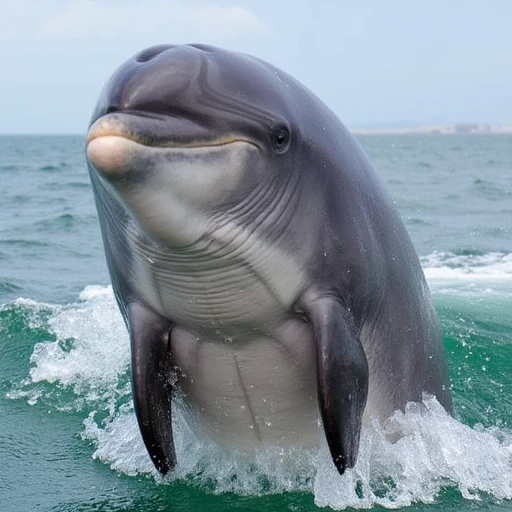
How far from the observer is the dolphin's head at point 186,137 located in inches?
189

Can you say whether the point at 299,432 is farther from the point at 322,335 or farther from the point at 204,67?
the point at 204,67

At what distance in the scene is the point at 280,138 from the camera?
5711 mm

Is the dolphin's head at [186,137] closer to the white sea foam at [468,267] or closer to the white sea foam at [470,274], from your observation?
the white sea foam at [470,274]

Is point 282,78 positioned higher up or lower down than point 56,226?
higher up

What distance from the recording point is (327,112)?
6.69 metres

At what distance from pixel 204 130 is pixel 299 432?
8.84 feet

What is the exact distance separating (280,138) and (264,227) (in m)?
0.52

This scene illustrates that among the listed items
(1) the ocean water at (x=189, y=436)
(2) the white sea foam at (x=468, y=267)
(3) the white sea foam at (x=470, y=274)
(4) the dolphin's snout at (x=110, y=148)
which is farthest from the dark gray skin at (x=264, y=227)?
(2) the white sea foam at (x=468, y=267)

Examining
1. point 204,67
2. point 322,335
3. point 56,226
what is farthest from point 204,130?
point 56,226

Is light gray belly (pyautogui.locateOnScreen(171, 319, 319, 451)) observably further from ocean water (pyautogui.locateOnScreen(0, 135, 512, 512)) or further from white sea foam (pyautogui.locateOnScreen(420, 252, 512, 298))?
white sea foam (pyautogui.locateOnScreen(420, 252, 512, 298))

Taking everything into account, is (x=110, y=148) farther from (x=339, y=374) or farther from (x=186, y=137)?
(x=339, y=374)

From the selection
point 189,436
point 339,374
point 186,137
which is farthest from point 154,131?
point 189,436

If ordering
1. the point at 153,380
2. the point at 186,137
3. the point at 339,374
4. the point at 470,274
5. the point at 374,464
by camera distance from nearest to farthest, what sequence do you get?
the point at 186,137, the point at 339,374, the point at 153,380, the point at 374,464, the point at 470,274

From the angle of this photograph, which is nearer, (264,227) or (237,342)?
(264,227)
